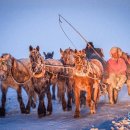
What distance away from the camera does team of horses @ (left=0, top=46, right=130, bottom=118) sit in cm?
1036

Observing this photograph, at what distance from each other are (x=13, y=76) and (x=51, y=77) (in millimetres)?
1458

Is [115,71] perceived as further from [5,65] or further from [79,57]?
[5,65]

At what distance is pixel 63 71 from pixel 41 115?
2422 mm

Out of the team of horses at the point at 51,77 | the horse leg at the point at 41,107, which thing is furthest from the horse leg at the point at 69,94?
the horse leg at the point at 41,107

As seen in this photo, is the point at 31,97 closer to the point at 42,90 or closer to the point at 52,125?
the point at 42,90

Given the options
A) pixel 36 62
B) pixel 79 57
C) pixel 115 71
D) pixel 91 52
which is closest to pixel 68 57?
pixel 91 52

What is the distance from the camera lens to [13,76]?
39.8 ft

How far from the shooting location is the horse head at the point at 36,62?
33.9ft

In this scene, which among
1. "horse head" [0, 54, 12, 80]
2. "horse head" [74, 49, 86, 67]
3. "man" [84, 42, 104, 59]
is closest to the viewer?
"horse head" [74, 49, 86, 67]

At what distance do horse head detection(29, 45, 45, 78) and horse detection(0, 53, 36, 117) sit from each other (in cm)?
103

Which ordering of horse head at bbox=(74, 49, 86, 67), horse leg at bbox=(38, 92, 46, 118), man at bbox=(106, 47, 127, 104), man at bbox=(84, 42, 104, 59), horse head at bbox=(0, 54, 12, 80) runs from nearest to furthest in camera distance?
horse head at bbox=(74, 49, 86, 67)
horse leg at bbox=(38, 92, 46, 118)
horse head at bbox=(0, 54, 12, 80)
man at bbox=(106, 47, 127, 104)
man at bbox=(84, 42, 104, 59)

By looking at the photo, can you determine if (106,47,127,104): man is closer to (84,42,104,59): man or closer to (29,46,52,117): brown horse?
(84,42,104,59): man

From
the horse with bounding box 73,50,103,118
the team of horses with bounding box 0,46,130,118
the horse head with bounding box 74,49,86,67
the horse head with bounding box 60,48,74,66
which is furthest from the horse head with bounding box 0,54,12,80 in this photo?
the horse head with bounding box 74,49,86,67

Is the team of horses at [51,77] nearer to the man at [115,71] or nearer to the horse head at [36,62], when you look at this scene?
the horse head at [36,62]
